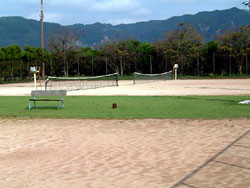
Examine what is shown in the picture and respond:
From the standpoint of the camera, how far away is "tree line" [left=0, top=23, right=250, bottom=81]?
116ft

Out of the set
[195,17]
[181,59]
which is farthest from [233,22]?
[181,59]

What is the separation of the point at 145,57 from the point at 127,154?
3584cm

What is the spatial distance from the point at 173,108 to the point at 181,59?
87.8 ft

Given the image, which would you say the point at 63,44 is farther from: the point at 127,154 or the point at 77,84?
the point at 127,154

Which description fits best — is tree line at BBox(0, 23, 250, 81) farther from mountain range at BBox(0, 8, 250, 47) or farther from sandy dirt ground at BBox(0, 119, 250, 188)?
mountain range at BBox(0, 8, 250, 47)

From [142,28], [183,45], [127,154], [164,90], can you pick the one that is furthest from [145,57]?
[142,28]

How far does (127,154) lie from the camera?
6141 millimetres

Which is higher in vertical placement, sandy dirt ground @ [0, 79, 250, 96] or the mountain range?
the mountain range

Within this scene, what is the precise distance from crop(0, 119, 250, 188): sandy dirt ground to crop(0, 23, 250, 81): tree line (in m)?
27.5

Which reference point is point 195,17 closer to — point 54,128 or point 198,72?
point 198,72

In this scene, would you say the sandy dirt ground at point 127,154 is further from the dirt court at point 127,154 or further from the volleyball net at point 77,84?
the volleyball net at point 77,84

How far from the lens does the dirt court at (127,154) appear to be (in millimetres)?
4762

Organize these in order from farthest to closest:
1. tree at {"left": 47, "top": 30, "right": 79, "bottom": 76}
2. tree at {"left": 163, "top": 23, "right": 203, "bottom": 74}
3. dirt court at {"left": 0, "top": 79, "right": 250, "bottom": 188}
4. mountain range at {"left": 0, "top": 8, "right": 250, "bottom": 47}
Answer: mountain range at {"left": 0, "top": 8, "right": 250, "bottom": 47}, tree at {"left": 47, "top": 30, "right": 79, "bottom": 76}, tree at {"left": 163, "top": 23, "right": 203, "bottom": 74}, dirt court at {"left": 0, "top": 79, "right": 250, "bottom": 188}

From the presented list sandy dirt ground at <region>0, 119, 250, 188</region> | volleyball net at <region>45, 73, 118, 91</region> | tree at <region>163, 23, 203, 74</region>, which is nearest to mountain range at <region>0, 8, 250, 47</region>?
tree at <region>163, 23, 203, 74</region>
